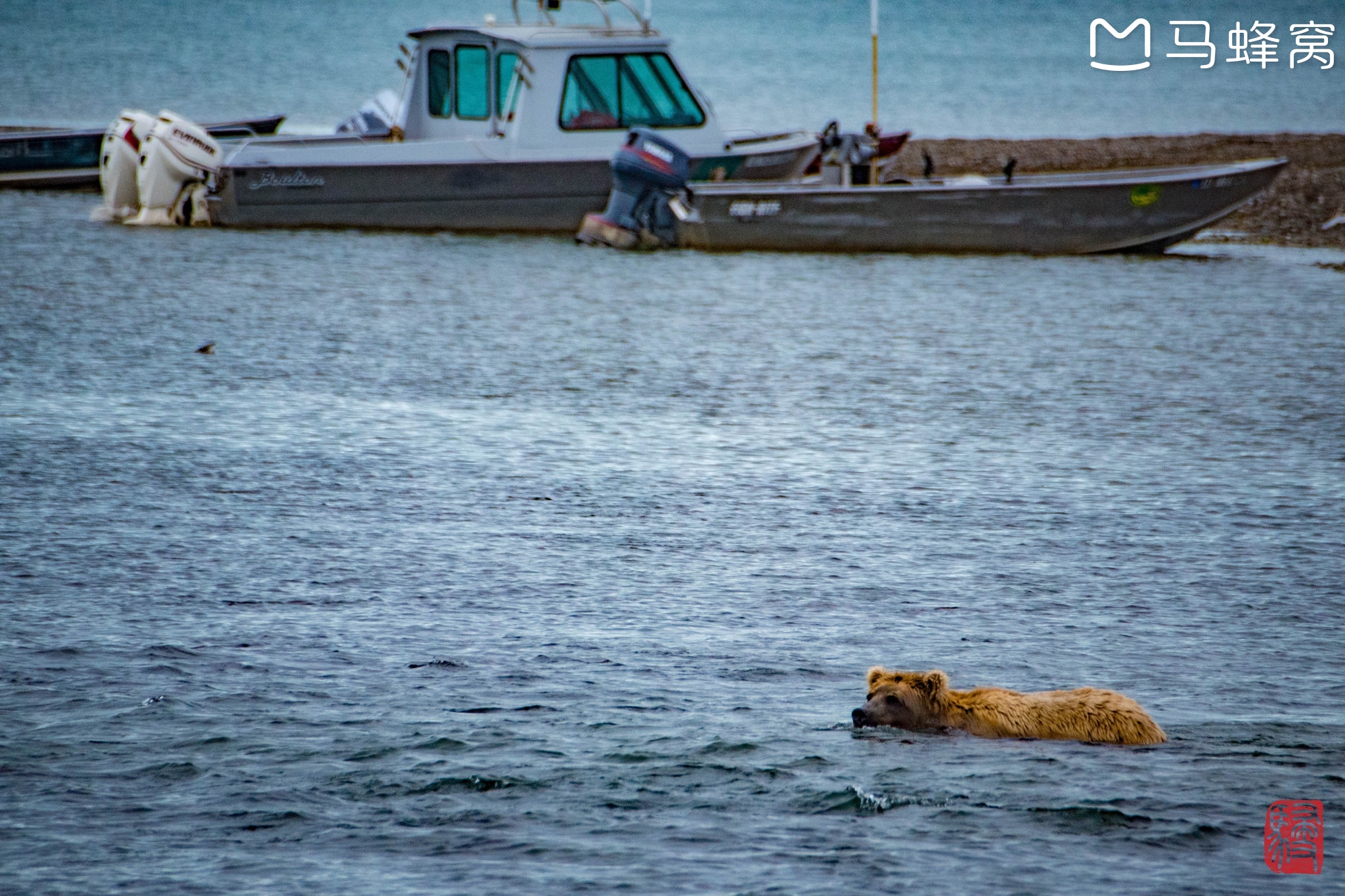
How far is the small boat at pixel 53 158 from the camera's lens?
24.1m

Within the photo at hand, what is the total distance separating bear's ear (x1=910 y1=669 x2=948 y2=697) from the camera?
17.9ft

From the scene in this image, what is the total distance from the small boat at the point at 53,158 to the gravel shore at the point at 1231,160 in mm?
11929

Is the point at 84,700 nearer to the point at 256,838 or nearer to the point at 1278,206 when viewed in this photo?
the point at 256,838

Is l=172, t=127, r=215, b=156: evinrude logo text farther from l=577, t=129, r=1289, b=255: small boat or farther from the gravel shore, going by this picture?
the gravel shore

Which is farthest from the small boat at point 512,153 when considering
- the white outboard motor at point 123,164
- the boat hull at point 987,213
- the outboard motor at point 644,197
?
the boat hull at point 987,213

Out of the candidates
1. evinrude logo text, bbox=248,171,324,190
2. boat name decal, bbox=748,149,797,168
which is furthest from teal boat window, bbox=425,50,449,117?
boat name decal, bbox=748,149,797,168

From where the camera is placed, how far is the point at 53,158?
24312mm

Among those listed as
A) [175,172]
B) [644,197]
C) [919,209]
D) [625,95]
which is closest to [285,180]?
[175,172]

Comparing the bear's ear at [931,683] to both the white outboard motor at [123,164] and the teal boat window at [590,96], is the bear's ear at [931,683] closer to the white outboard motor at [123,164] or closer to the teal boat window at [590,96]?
the teal boat window at [590,96]

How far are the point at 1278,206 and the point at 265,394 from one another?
1596cm

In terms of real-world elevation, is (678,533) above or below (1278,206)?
below

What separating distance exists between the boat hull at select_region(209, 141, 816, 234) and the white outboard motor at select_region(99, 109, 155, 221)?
1.31 metres

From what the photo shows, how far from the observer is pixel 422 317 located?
14758 millimetres

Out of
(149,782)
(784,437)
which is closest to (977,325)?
(784,437)
